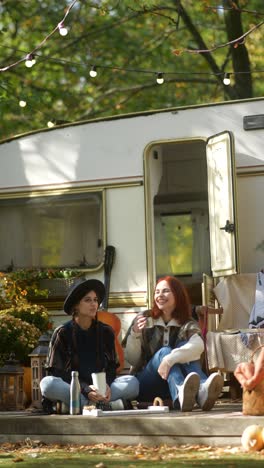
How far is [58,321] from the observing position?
10859mm

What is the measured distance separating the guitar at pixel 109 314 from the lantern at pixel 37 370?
1166 millimetres

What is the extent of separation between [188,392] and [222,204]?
2684 mm

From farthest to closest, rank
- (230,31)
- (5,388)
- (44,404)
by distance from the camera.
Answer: (230,31) < (5,388) < (44,404)

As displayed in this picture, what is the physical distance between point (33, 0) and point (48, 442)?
449 inches

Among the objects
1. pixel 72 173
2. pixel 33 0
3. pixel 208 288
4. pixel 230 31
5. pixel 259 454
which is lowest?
pixel 259 454

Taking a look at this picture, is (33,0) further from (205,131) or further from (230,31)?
(205,131)

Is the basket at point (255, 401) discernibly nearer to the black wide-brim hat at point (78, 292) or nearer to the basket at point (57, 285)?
the black wide-brim hat at point (78, 292)

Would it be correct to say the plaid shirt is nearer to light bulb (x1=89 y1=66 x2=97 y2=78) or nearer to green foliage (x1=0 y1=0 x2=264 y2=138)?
light bulb (x1=89 y1=66 x2=97 y2=78)

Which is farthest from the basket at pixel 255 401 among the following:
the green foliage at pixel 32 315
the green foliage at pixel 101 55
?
the green foliage at pixel 101 55

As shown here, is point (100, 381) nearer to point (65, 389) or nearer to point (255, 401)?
point (65, 389)

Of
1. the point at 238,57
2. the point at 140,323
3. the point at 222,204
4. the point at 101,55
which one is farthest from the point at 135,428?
the point at 101,55

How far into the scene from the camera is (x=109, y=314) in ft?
34.4

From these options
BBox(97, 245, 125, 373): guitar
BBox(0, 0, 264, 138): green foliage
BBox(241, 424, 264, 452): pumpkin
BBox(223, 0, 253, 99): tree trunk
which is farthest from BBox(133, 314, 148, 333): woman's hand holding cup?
BBox(0, 0, 264, 138): green foliage

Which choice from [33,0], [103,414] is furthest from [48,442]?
[33,0]
